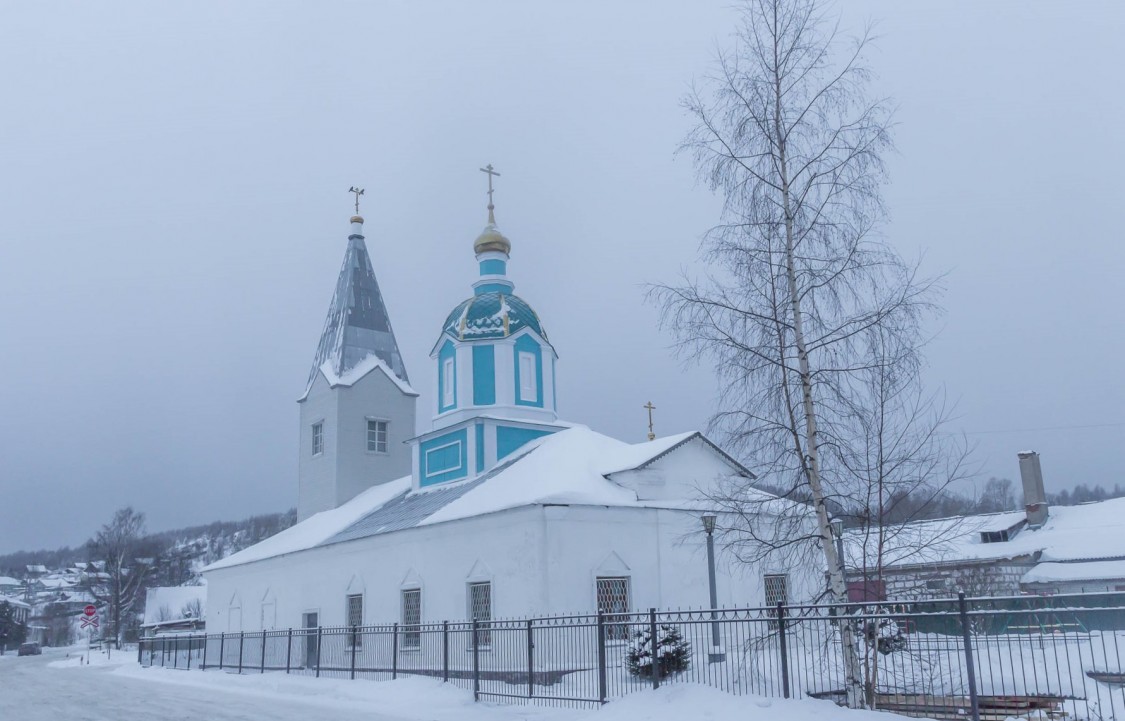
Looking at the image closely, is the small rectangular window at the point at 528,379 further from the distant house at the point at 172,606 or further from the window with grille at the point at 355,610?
the distant house at the point at 172,606

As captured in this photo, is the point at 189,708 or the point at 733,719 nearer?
the point at 733,719

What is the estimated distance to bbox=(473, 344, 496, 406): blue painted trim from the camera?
1019 inches

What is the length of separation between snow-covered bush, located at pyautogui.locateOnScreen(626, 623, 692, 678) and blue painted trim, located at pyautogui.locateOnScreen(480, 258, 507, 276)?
1555 centimetres

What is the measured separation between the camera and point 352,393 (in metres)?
33.5

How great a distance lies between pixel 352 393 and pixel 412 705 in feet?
62.9

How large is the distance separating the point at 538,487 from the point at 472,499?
247 cm

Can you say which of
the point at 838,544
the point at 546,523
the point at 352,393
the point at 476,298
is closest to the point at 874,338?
the point at 838,544

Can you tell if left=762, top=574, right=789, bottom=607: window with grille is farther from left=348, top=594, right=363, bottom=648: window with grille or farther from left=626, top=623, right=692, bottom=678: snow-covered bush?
left=348, top=594, right=363, bottom=648: window with grille

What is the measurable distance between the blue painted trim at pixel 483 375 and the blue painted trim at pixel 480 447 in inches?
42.1

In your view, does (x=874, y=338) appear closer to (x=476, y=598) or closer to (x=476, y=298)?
(x=476, y=598)

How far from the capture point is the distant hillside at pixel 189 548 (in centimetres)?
10057

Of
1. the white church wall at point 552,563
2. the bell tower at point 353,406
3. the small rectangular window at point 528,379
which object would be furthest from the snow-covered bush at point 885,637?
the bell tower at point 353,406

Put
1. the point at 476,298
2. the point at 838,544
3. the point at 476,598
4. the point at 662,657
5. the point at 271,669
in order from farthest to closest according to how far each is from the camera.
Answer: the point at 476,298 → the point at 271,669 → the point at 476,598 → the point at 662,657 → the point at 838,544

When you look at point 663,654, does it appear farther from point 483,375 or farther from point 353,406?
point 353,406
